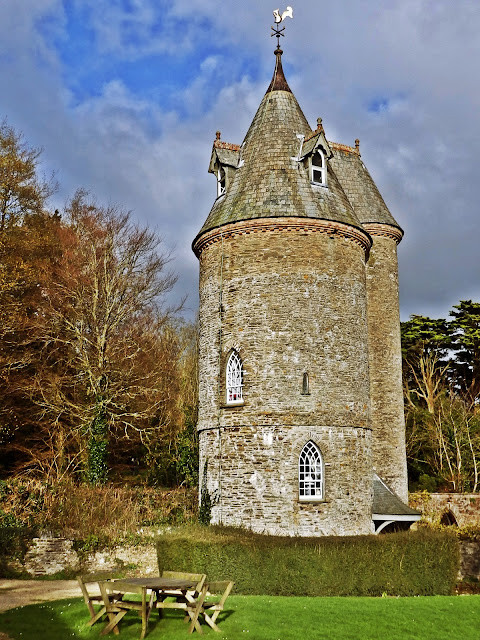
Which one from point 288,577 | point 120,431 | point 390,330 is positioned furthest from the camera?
point 120,431

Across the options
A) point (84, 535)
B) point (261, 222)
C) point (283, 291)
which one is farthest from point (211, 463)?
point (261, 222)

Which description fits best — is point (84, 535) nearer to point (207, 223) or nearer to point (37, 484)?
point (37, 484)

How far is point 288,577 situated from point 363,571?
1.84 meters

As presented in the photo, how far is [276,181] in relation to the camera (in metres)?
20.4

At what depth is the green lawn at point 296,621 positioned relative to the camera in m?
10.6

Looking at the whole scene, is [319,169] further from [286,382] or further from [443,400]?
[443,400]

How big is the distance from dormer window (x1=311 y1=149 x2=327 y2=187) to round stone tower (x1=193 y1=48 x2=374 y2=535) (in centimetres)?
4

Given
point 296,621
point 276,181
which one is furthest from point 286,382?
point 296,621

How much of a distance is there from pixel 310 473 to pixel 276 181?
28.9ft

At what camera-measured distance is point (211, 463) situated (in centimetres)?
1923

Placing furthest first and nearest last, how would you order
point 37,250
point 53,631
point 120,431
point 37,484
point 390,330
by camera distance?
point 120,431, point 37,250, point 390,330, point 37,484, point 53,631

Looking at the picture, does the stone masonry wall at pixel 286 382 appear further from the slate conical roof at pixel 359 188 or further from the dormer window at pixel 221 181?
the slate conical roof at pixel 359 188

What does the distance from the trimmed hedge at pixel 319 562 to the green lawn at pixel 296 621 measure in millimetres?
1647

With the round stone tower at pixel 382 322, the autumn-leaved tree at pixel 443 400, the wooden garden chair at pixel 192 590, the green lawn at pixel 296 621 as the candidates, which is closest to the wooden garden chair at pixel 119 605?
the green lawn at pixel 296 621
